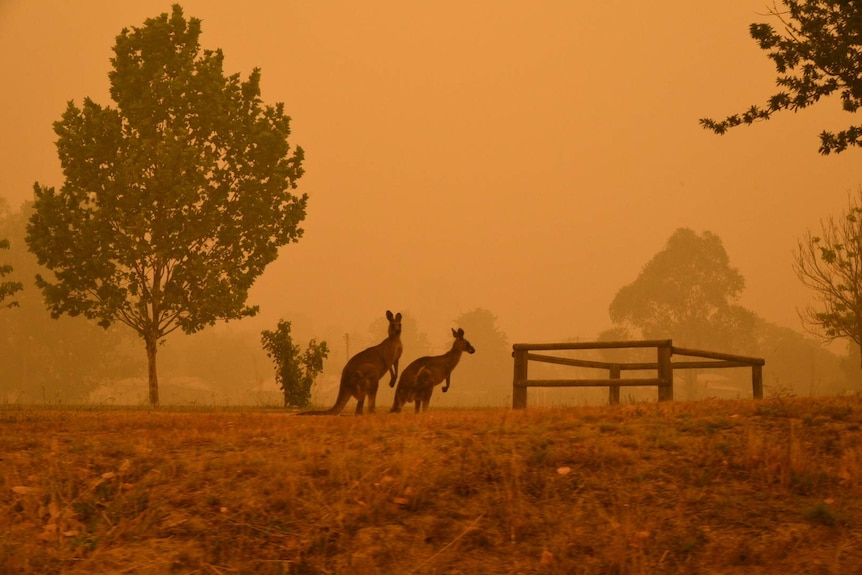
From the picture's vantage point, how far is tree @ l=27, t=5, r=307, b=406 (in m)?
31.1

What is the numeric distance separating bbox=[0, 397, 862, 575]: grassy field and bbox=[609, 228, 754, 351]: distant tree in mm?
70620

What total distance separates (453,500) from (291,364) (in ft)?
62.0

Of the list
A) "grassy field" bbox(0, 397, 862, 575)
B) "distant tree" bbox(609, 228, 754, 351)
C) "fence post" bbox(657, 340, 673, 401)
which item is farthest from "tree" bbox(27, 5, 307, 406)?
"distant tree" bbox(609, 228, 754, 351)

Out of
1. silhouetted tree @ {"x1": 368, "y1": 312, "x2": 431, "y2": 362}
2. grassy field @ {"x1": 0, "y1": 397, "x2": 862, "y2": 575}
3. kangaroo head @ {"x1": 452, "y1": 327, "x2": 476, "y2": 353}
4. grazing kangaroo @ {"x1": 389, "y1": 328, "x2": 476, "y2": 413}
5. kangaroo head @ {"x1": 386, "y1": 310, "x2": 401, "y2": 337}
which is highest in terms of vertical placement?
silhouetted tree @ {"x1": 368, "y1": 312, "x2": 431, "y2": 362}

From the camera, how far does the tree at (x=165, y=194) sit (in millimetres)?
31078

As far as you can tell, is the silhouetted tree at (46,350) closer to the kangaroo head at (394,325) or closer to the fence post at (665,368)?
the kangaroo head at (394,325)

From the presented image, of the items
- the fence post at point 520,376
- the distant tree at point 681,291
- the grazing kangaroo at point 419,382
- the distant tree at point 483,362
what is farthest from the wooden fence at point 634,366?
the distant tree at point 483,362

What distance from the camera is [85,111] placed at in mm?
31688

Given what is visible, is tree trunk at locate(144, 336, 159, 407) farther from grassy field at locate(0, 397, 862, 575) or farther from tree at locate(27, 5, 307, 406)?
grassy field at locate(0, 397, 862, 575)

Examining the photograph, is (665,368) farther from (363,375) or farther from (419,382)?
(363,375)

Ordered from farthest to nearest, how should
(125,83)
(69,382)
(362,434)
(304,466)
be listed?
(69,382) < (125,83) < (362,434) < (304,466)

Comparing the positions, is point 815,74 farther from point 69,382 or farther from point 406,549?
point 69,382

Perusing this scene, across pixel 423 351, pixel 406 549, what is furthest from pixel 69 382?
pixel 423 351

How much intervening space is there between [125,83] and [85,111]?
6.13ft
